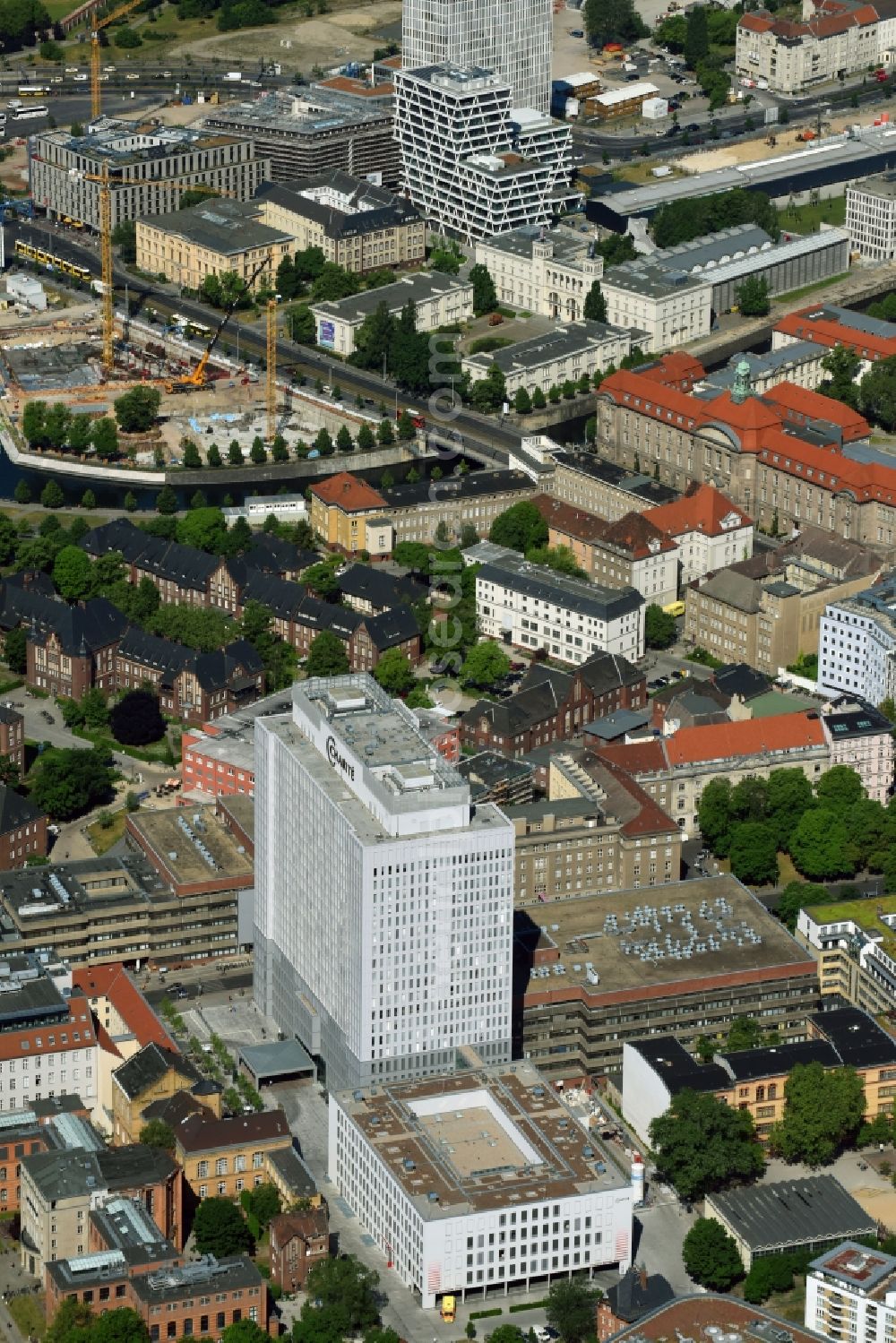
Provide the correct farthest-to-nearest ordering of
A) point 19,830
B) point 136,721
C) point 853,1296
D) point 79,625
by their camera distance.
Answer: point 79,625 → point 136,721 → point 19,830 → point 853,1296

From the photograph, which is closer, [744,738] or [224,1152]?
[224,1152]

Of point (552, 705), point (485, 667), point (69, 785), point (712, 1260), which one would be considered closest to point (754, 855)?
point (552, 705)

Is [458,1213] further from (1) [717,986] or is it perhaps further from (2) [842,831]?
(2) [842,831]

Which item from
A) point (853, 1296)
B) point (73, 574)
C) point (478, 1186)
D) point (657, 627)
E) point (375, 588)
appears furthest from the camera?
point (73, 574)

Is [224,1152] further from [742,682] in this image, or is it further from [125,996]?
[742,682]

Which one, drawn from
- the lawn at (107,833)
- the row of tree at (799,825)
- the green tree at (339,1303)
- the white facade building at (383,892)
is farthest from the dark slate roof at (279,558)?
the green tree at (339,1303)

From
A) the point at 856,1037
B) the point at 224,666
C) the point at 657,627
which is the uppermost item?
the point at 224,666

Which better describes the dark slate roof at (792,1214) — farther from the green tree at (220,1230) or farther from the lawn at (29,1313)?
the lawn at (29,1313)
